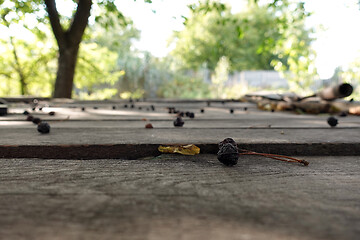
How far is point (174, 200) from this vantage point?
562mm

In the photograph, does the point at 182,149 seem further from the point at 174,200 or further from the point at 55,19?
the point at 55,19

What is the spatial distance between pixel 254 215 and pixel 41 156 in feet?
2.56

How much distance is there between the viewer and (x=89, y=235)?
0.42m

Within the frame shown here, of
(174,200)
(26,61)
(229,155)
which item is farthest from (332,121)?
(26,61)

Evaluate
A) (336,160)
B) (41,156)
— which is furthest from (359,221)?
(41,156)

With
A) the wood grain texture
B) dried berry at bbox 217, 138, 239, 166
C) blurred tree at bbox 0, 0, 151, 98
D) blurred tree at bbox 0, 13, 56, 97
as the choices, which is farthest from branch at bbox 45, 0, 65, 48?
dried berry at bbox 217, 138, 239, 166

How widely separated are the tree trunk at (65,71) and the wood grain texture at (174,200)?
5.42 metres

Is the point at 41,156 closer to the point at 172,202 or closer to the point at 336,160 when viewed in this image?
the point at 172,202

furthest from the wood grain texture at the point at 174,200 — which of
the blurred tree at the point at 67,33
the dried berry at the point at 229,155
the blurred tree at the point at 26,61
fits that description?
the blurred tree at the point at 26,61

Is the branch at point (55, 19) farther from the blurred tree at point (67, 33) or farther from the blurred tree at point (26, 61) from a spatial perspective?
the blurred tree at point (26, 61)

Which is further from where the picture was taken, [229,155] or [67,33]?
[67,33]

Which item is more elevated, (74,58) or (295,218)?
(74,58)

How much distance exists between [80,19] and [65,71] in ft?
3.74

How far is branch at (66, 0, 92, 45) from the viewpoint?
5449 millimetres
